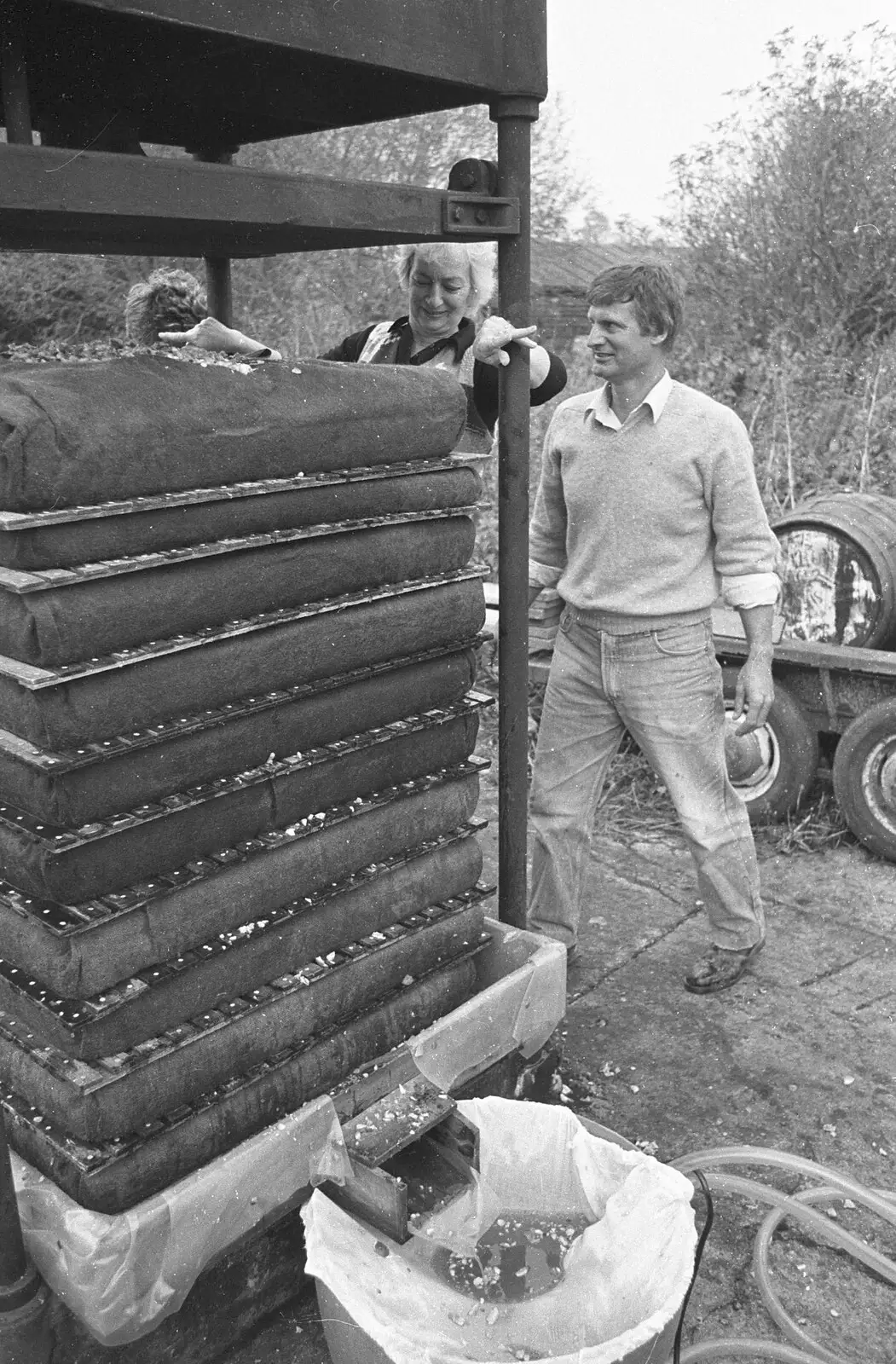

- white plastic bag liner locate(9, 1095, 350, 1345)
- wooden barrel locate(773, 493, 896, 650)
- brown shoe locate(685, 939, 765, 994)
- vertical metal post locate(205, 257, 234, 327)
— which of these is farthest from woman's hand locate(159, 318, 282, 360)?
wooden barrel locate(773, 493, 896, 650)

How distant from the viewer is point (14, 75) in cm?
222

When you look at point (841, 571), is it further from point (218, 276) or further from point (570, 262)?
point (570, 262)

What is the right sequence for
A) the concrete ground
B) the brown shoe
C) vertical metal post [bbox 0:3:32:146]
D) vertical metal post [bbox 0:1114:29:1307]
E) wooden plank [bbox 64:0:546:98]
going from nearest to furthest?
vertical metal post [bbox 0:1114:29:1307], wooden plank [bbox 64:0:546:98], vertical metal post [bbox 0:3:32:146], the concrete ground, the brown shoe

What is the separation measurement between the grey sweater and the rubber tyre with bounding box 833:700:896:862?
1.42m

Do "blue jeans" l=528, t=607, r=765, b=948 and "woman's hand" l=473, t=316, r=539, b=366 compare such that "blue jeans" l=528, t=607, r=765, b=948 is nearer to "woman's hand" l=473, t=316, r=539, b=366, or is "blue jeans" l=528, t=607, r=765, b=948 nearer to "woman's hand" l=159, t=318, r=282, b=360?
"woman's hand" l=473, t=316, r=539, b=366

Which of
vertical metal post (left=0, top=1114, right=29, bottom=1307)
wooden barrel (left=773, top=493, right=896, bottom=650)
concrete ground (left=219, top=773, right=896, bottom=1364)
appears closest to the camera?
vertical metal post (left=0, top=1114, right=29, bottom=1307)

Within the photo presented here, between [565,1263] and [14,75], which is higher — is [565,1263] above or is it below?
below

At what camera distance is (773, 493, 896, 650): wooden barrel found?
477 cm

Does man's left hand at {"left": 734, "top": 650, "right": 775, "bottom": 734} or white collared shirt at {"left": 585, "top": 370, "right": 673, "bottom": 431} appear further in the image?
man's left hand at {"left": 734, "top": 650, "right": 775, "bottom": 734}

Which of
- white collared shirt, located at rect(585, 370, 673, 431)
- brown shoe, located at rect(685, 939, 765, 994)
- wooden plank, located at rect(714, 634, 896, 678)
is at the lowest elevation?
brown shoe, located at rect(685, 939, 765, 994)

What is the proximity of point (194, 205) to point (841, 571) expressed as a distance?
11.3 ft

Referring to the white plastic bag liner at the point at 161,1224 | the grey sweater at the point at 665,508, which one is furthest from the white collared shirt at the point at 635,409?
the white plastic bag liner at the point at 161,1224

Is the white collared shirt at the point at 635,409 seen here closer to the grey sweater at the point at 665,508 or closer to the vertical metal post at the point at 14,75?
the grey sweater at the point at 665,508

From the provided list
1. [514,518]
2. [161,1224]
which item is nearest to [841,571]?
[514,518]
